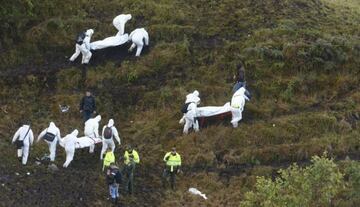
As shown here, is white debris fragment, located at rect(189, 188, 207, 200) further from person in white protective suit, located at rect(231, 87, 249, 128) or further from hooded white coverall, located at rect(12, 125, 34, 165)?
hooded white coverall, located at rect(12, 125, 34, 165)

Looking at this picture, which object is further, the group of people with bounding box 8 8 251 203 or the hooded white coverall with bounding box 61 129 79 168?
the hooded white coverall with bounding box 61 129 79 168

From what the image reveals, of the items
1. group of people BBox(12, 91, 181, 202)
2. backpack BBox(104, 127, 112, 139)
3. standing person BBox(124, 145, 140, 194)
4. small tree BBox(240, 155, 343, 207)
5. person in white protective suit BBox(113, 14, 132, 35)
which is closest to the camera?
small tree BBox(240, 155, 343, 207)

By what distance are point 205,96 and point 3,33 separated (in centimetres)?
1096

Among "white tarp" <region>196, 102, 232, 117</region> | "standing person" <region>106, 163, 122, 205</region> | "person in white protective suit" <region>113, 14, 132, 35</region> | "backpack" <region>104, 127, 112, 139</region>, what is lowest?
"standing person" <region>106, 163, 122, 205</region>

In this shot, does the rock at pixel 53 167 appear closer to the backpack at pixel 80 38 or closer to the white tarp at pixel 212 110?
the white tarp at pixel 212 110

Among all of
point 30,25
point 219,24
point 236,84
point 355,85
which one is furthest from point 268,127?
point 30,25

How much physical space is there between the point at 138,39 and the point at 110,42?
1398 mm

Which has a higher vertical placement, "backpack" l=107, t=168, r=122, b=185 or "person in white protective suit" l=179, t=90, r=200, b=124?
"person in white protective suit" l=179, t=90, r=200, b=124

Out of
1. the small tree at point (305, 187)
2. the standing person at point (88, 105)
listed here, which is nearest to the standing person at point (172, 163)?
the standing person at point (88, 105)

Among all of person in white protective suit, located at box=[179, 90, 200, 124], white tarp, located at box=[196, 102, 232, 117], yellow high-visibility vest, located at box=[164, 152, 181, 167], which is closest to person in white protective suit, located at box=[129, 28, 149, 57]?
person in white protective suit, located at box=[179, 90, 200, 124]

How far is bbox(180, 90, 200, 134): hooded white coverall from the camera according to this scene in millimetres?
Result: 27656

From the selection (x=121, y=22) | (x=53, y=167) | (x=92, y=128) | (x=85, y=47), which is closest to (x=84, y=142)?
(x=92, y=128)

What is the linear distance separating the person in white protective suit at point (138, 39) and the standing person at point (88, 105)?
5.09 meters

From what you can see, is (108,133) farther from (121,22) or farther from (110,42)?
(121,22)
